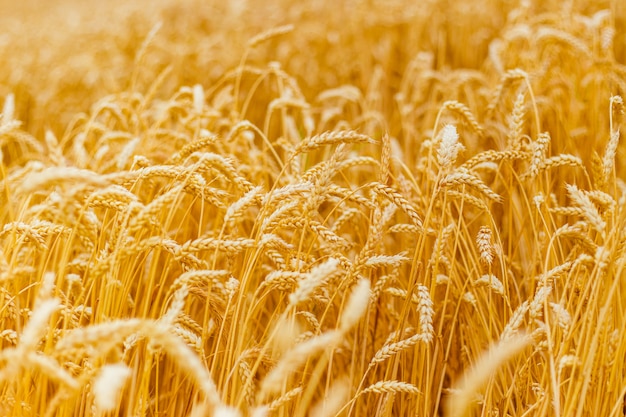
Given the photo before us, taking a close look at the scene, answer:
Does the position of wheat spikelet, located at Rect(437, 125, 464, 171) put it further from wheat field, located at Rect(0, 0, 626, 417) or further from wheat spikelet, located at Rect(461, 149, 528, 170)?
wheat spikelet, located at Rect(461, 149, 528, 170)

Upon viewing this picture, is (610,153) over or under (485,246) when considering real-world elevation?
over

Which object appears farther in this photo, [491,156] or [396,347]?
[491,156]

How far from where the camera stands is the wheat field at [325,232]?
3.51 feet

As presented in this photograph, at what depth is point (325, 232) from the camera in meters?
1.19

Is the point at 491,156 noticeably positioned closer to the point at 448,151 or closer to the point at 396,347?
the point at 448,151

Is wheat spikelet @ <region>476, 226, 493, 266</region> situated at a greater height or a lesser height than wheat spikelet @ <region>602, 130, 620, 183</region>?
lesser

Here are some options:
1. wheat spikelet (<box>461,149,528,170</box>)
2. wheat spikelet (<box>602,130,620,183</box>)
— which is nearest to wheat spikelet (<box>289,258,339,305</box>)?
wheat spikelet (<box>461,149,528,170</box>)

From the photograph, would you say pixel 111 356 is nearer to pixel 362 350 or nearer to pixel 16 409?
pixel 16 409

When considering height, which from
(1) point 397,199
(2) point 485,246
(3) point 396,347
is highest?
(1) point 397,199

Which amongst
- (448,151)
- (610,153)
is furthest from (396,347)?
(610,153)

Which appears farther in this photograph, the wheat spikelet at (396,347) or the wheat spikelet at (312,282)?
the wheat spikelet at (396,347)

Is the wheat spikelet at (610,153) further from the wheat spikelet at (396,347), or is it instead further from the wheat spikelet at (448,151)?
the wheat spikelet at (396,347)

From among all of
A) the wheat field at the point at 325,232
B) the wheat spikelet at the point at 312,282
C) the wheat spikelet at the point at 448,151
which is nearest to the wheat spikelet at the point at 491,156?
the wheat field at the point at 325,232

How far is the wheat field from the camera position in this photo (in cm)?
107
